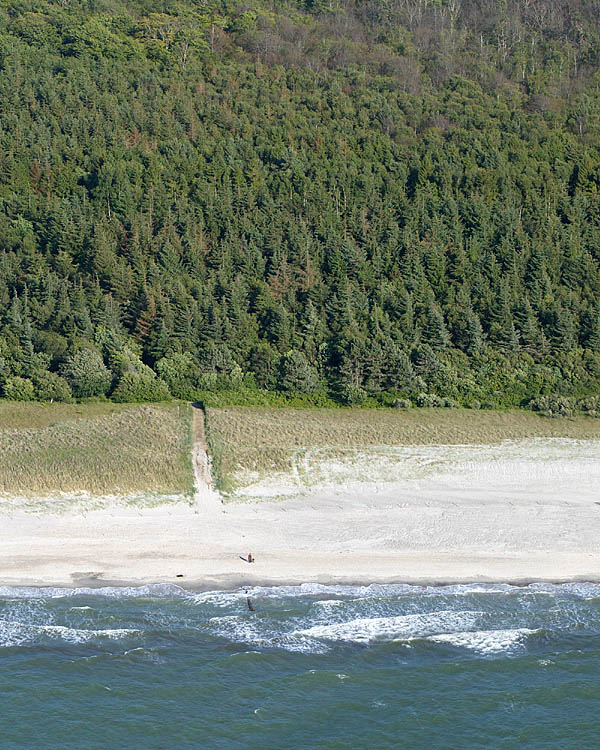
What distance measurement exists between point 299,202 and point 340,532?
43533 millimetres

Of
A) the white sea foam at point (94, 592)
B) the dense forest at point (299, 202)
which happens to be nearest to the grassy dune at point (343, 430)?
the dense forest at point (299, 202)

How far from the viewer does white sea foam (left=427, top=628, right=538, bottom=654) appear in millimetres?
28484

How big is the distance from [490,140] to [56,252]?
1684 inches

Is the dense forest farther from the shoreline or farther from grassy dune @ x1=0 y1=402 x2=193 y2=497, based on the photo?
the shoreline

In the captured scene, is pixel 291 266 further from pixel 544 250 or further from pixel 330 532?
pixel 330 532

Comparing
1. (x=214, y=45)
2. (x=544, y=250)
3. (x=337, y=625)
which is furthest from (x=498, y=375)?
(x=214, y=45)

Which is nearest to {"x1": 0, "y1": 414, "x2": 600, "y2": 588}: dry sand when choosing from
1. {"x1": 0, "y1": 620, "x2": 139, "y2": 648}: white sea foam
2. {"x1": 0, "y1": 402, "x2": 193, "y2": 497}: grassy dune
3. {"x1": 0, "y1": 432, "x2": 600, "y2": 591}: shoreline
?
{"x1": 0, "y1": 432, "x2": 600, "y2": 591}: shoreline

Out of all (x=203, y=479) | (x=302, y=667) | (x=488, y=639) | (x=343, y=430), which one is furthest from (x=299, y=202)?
(x=302, y=667)

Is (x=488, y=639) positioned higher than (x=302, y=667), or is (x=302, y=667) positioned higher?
(x=488, y=639)

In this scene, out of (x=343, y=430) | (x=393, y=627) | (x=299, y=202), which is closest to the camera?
(x=393, y=627)

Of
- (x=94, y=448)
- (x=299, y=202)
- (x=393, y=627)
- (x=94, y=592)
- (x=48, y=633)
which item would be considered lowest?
(x=393, y=627)

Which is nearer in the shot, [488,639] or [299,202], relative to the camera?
[488,639]

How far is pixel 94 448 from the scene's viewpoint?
4319 centimetres

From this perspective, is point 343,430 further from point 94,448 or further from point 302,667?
point 302,667
